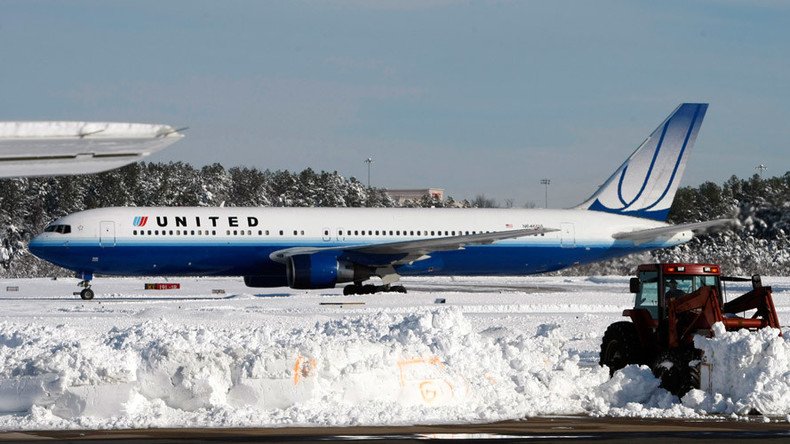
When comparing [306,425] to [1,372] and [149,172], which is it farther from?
[149,172]

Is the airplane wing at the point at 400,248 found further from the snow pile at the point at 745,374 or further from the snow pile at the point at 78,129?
the snow pile at the point at 78,129

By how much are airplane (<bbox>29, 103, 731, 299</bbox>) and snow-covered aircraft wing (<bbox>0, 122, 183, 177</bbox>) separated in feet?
103

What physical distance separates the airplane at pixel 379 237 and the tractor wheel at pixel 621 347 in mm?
20523

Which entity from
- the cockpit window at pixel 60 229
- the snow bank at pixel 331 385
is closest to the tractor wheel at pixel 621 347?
the snow bank at pixel 331 385

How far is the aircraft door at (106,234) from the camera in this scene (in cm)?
3747

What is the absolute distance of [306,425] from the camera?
13000 millimetres

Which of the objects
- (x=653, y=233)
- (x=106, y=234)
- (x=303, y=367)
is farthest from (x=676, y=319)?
(x=653, y=233)

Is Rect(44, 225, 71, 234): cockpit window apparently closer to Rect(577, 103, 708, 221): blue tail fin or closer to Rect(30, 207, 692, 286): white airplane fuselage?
Rect(30, 207, 692, 286): white airplane fuselage

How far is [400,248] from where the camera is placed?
129 feet

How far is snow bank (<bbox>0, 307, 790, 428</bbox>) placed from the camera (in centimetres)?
1360

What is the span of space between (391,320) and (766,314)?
710cm

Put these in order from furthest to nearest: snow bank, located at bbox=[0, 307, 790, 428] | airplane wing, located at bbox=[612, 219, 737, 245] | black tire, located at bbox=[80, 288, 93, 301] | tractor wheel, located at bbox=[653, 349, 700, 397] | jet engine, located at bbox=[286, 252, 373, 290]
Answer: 1. airplane wing, located at bbox=[612, 219, 737, 245]
2. jet engine, located at bbox=[286, 252, 373, 290]
3. black tire, located at bbox=[80, 288, 93, 301]
4. tractor wheel, located at bbox=[653, 349, 700, 397]
5. snow bank, located at bbox=[0, 307, 790, 428]

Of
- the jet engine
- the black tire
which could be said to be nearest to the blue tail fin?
the jet engine

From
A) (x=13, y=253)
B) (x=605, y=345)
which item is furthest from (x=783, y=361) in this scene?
(x=13, y=253)
